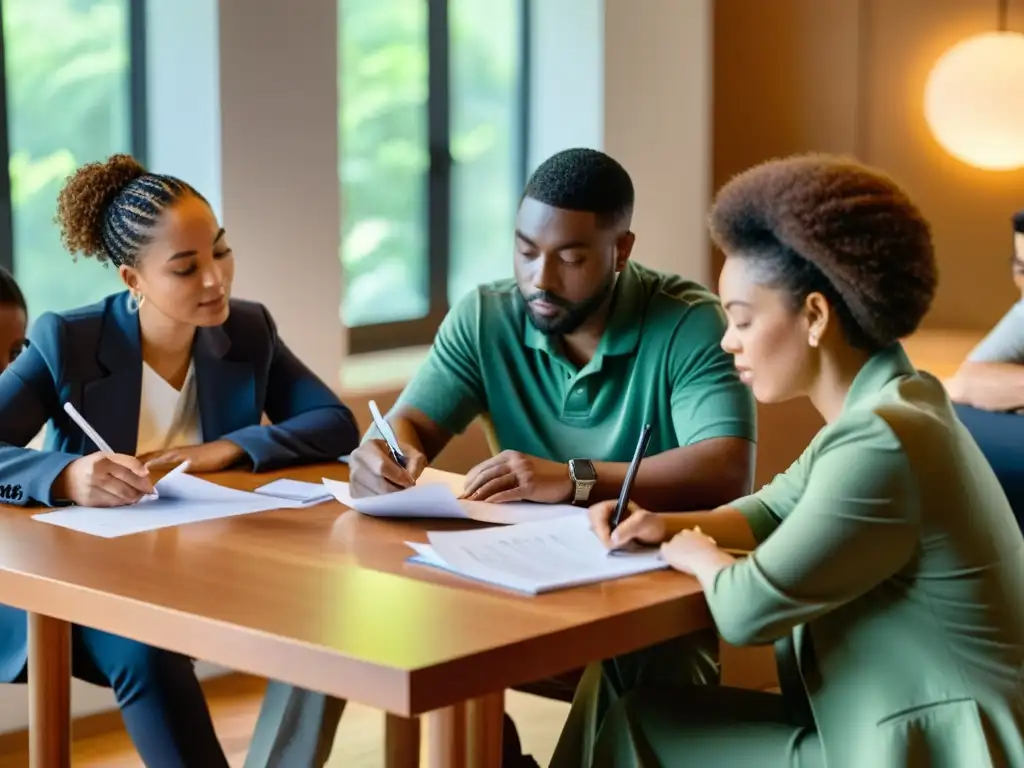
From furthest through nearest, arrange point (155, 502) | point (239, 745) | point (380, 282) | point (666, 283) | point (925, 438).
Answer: point (380, 282) < point (239, 745) < point (666, 283) < point (155, 502) < point (925, 438)

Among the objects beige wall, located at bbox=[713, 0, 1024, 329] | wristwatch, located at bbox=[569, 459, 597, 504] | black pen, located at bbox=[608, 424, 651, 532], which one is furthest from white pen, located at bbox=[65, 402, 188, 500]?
beige wall, located at bbox=[713, 0, 1024, 329]

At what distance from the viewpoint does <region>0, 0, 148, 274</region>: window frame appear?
Answer: 342 cm


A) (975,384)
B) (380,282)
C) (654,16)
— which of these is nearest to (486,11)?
(654,16)

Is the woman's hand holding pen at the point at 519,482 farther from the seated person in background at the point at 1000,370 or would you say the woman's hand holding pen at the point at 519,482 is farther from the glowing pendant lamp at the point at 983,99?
the glowing pendant lamp at the point at 983,99

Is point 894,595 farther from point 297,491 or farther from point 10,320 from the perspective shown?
point 10,320

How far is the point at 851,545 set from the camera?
5.40ft

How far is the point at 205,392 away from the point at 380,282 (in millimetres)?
1867

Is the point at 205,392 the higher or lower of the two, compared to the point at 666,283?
lower

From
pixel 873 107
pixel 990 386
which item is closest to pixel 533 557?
pixel 990 386

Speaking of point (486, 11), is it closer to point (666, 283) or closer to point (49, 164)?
point (49, 164)

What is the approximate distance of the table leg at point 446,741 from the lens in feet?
5.37

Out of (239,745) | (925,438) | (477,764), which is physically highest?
(925,438)

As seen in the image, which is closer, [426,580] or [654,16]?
[426,580]

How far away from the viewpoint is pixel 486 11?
4645 millimetres
